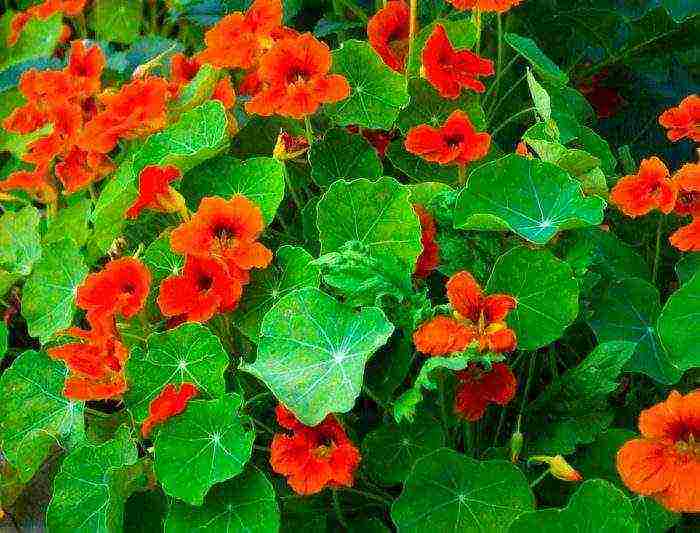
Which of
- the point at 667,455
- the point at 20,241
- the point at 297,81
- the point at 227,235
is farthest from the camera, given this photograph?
the point at 20,241

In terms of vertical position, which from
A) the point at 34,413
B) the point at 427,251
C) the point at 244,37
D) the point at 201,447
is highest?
the point at 244,37

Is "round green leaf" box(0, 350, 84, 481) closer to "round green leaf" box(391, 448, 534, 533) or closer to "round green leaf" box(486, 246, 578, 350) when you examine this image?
"round green leaf" box(391, 448, 534, 533)

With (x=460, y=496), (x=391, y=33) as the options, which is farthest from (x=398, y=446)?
(x=391, y=33)

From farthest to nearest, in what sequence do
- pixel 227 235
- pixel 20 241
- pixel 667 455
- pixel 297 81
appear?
pixel 20 241, pixel 297 81, pixel 227 235, pixel 667 455

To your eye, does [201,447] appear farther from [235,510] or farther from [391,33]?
[391,33]

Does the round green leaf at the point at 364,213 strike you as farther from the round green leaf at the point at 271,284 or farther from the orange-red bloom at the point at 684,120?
the orange-red bloom at the point at 684,120

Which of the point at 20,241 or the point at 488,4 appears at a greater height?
the point at 488,4
